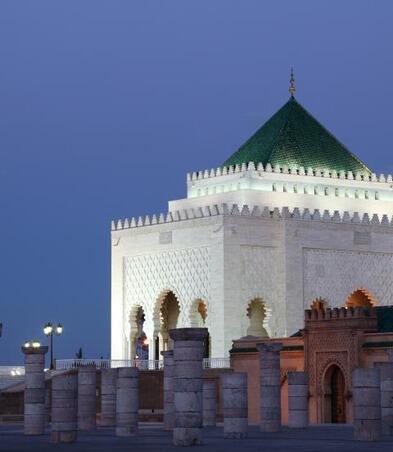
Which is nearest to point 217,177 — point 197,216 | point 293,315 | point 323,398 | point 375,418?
point 197,216

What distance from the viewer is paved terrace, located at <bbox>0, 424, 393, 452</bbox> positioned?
66.7ft

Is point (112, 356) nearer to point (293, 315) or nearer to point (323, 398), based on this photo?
point (293, 315)

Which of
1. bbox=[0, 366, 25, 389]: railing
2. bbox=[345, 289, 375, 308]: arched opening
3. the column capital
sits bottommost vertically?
the column capital

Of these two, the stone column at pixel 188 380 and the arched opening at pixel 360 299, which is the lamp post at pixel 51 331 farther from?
the stone column at pixel 188 380

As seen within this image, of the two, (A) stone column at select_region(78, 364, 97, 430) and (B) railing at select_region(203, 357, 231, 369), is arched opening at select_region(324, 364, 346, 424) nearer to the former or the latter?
(B) railing at select_region(203, 357, 231, 369)

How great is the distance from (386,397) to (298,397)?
8.58 ft

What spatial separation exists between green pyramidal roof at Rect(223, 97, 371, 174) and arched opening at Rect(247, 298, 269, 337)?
420 centimetres

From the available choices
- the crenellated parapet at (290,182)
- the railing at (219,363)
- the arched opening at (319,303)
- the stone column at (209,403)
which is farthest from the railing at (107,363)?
the stone column at (209,403)

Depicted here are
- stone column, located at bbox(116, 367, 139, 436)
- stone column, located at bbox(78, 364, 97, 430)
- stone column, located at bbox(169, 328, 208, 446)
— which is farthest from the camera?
stone column, located at bbox(78, 364, 97, 430)

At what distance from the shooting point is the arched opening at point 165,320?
41375 mm

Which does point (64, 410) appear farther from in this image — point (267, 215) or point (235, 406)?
point (267, 215)

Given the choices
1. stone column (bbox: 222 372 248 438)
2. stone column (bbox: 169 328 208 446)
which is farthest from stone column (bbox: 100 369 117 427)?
stone column (bbox: 169 328 208 446)

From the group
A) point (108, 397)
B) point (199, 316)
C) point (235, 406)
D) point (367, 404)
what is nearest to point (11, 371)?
point (199, 316)

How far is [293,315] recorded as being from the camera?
39406 mm
